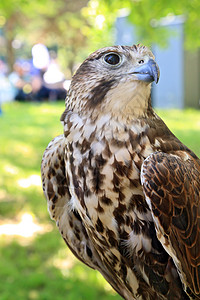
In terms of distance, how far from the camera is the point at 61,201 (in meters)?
1.91

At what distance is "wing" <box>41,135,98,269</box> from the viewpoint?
6.07 feet

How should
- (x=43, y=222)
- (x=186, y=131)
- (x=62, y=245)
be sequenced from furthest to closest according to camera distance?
1. (x=186, y=131)
2. (x=43, y=222)
3. (x=62, y=245)

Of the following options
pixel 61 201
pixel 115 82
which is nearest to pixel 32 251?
pixel 61 201

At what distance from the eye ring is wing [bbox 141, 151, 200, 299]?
16.0 inches

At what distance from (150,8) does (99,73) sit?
2123mm

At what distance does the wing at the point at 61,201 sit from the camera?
1.85m

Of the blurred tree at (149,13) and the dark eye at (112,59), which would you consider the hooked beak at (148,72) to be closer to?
the dark eye at (112,59)

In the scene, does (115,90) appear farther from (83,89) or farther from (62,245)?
(62,245)

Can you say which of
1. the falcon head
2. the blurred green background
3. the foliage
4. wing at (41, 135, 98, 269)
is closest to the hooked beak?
the falcon head

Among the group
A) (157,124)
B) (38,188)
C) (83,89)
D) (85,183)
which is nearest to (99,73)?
(83,89)

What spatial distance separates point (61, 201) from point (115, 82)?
2.23 ft

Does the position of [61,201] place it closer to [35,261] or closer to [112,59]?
[112,59]

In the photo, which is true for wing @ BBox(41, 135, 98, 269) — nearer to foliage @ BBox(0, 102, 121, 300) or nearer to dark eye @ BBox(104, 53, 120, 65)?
dark eye @ BBox(104, 53, 120, 65)

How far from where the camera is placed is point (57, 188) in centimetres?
189
